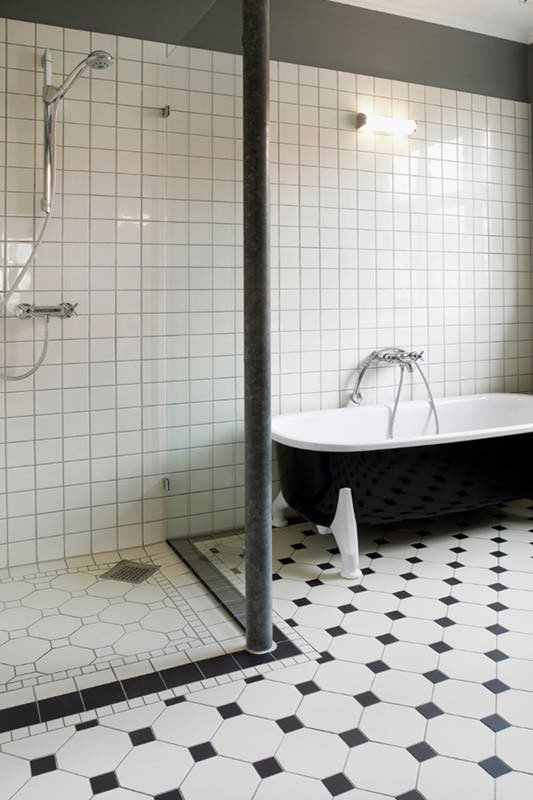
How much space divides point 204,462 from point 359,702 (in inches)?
51.1

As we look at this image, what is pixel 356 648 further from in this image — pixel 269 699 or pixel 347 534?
pixel 347 534

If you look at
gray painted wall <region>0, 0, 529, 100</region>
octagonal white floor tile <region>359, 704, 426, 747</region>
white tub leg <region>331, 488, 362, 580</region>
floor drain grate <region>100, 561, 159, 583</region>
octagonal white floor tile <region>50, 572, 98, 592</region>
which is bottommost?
octagonal white floor tile <region>359, 704, 426, 747</region>

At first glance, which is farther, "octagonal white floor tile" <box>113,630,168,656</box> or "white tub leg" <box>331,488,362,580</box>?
"white tub leg" <box>331,488,362,580</box>

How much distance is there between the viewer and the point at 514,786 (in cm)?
184

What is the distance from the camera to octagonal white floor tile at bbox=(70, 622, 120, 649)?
265 cm

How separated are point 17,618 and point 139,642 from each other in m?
0.59

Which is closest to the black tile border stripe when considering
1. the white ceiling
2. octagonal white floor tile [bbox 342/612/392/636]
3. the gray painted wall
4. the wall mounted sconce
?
octagonal white floor tile [bbox 342/612/392/636]

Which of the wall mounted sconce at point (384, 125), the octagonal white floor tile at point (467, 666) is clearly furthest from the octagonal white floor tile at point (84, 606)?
the wall mounted sconce at point (384, 125)

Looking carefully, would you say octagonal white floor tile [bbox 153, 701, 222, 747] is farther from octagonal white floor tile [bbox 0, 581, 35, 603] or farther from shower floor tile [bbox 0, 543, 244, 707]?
octagonal white floor tile [bbox 0, 581, 35, 603]

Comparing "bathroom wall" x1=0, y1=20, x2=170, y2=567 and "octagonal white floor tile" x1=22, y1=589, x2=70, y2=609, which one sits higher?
"bathroom wall" x1=0, y1=20, x2=170, y2=567

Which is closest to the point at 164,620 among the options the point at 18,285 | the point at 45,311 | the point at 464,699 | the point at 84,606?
the point at 84,606

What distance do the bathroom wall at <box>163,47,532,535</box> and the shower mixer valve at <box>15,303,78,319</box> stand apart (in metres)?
0.51

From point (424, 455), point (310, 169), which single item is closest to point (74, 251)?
point (310, 169)

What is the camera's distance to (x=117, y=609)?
9.65ft
